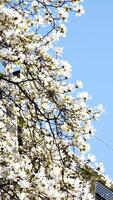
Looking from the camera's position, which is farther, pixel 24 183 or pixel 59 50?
pixel 59 50

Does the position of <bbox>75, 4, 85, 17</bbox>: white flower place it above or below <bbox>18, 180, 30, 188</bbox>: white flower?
above

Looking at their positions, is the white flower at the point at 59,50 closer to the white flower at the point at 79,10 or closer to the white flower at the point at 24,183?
the white flower at the point at 79,10

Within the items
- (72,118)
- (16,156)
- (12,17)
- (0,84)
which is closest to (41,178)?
(16,156)

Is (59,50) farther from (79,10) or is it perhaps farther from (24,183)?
(24,183)

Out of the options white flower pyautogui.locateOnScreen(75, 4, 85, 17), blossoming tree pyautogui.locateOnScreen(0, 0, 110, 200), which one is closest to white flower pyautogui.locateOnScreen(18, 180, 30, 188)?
blossoming tree pyautogui.locateOnScreen(0, 0, 110, 200)

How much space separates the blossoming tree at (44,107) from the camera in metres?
7.54

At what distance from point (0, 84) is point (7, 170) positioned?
6.60 feet

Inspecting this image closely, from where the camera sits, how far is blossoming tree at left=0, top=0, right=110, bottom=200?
7.54 m

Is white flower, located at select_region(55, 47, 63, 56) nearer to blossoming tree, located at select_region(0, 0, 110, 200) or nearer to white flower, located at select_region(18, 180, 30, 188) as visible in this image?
blossoming tree, located at select_region(0, 0, 110, 200)

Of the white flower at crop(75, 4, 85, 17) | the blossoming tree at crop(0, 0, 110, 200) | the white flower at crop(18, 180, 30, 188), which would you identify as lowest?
the white flower at crop(18, 180, 30, 188)

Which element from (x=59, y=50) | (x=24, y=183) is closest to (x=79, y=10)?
(x=59, y=50)

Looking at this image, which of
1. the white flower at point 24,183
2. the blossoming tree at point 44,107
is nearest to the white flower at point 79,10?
the blossoming tree at point 44,107

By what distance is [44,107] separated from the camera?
28.1 ft

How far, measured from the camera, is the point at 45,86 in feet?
26.5
